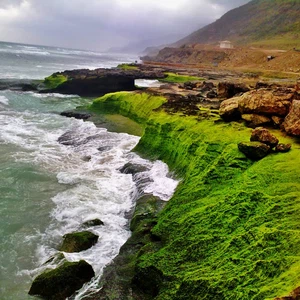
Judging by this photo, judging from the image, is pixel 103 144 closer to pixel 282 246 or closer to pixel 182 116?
pixel 182 116

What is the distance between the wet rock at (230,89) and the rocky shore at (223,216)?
23.7ft

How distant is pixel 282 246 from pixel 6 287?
307 inches

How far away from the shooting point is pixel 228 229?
9.77 metres

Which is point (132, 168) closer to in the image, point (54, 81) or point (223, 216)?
point (223, 216)

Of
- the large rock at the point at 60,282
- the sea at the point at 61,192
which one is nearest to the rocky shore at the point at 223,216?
the large rock at the point at 60,282

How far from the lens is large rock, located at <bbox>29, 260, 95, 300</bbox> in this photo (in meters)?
9.31

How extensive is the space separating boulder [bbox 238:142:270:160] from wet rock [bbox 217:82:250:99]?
43.9 ft

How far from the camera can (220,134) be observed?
17.0 meters

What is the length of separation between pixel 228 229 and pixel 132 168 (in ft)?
30.1

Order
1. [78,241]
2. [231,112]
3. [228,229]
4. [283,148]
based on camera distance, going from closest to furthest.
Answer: [228,229] < [78,241] < [283,148] < [231,112]

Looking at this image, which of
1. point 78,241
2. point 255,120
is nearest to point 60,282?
point 78,241

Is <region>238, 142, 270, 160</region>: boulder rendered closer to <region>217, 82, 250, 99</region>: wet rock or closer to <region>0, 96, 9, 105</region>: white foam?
<region>217, 82, 250, 99</region>: wet rock

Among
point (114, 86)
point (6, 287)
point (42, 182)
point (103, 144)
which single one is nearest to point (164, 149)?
point (103, 144)

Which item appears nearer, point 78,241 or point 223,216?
point 223,216
